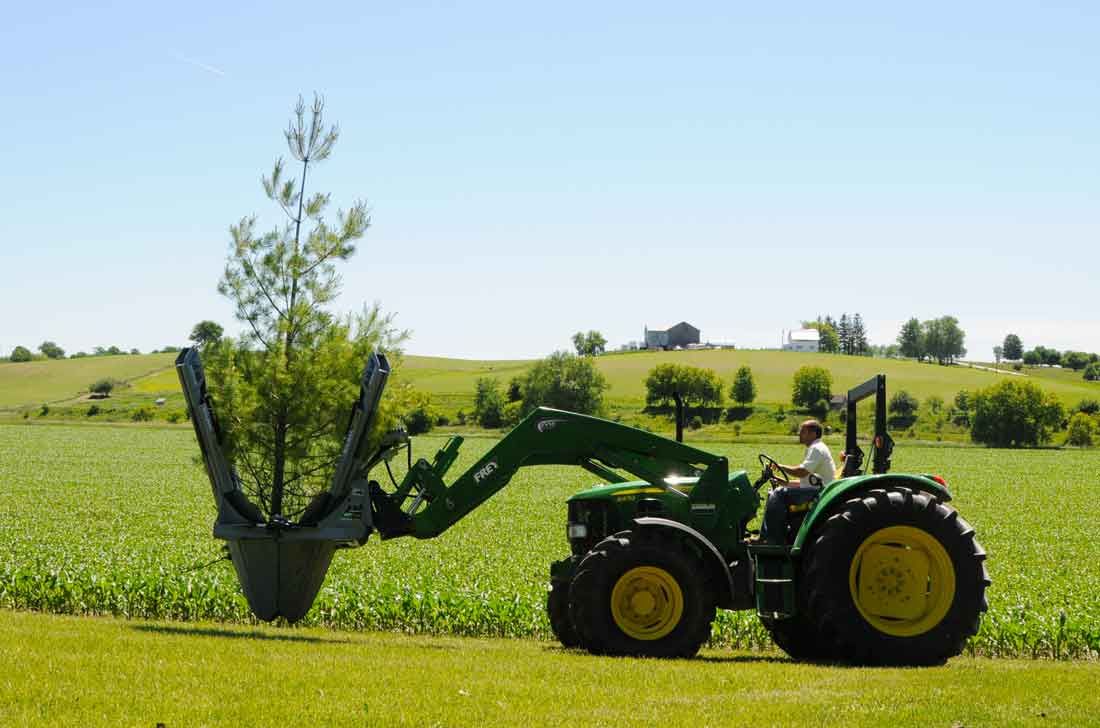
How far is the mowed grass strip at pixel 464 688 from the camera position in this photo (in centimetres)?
823

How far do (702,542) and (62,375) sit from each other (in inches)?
5504

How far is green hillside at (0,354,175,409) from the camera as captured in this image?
12681cm

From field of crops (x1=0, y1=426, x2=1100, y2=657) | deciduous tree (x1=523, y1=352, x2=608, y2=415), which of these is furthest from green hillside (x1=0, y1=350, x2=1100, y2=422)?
field of crops (x1=0, y1=426, x2=1100, y2=657)

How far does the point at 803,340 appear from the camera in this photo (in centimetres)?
19350

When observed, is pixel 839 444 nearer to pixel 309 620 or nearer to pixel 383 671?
pixel 309 620

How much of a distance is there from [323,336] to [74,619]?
176 inches

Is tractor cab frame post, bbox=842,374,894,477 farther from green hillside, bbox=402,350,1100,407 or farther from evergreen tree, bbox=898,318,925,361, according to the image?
evergreen tree, bbox=898,318,925,361

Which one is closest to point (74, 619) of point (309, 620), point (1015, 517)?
point (309, 620)

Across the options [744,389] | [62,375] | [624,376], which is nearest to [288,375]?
[744,389]

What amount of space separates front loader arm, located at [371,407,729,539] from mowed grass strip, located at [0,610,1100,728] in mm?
1366

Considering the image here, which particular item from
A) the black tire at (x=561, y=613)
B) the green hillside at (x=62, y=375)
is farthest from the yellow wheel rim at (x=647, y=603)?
the green hillside at (x=62, y=375)

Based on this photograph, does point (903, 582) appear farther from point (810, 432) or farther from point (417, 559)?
point (417, 559)

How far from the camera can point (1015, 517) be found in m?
37.9

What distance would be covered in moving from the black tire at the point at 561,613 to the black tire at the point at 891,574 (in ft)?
8.16
